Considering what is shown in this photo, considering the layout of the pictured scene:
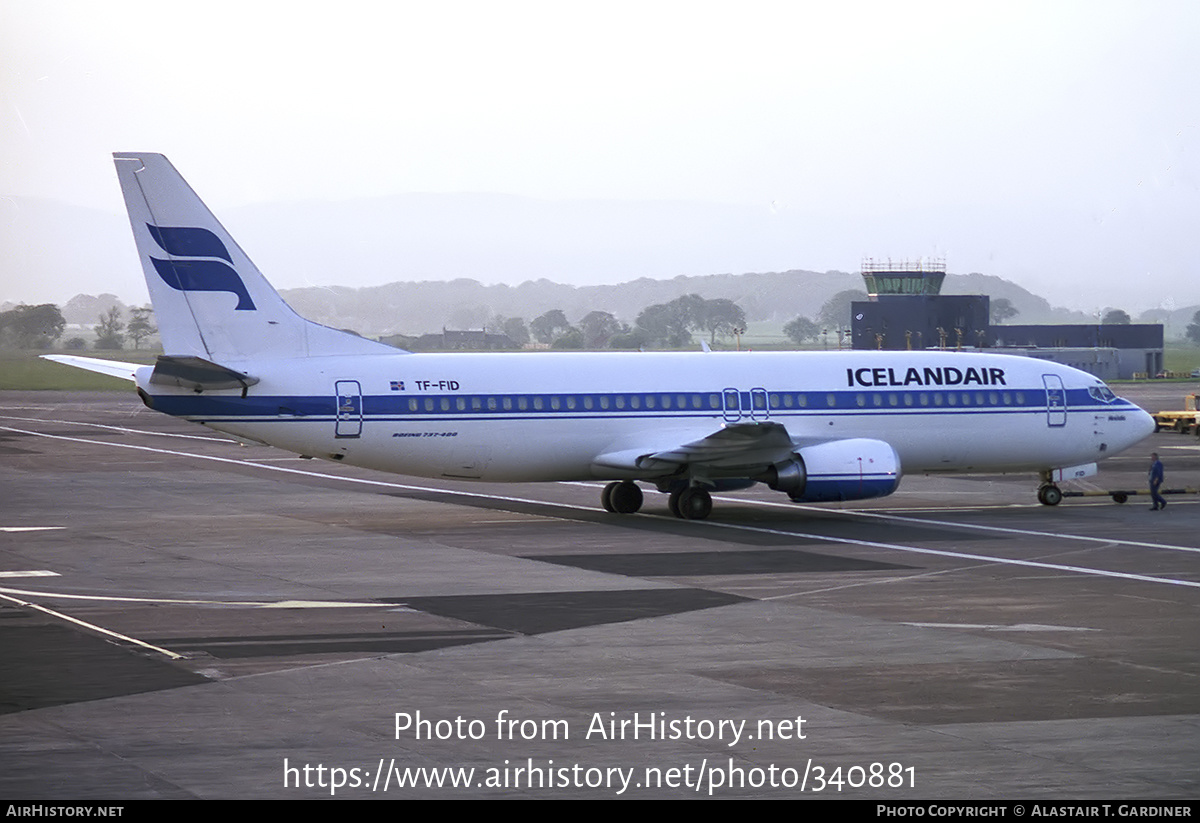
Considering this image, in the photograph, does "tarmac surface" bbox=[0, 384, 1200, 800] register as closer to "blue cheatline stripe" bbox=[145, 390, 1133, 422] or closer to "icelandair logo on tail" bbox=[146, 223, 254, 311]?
"blue cheatline stripe" bbox=[145, 390, 1133, 422]

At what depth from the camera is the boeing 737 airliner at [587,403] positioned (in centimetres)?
3184

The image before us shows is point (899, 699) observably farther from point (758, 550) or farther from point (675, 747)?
point (758, 550)

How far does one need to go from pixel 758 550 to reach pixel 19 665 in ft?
50.4

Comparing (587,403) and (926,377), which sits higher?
(926,377)

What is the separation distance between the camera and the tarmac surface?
13.4 meters

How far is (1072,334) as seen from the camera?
122 metres

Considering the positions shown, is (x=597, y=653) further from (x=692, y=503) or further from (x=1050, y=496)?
(x=1050, y=496)

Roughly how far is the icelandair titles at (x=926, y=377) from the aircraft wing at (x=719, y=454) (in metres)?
2.85

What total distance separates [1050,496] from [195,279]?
21753 millimetres

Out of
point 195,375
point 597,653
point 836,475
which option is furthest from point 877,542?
point 195,375

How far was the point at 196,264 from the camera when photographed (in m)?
31.9

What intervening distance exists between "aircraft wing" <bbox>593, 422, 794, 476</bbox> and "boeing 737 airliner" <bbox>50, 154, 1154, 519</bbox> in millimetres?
51
